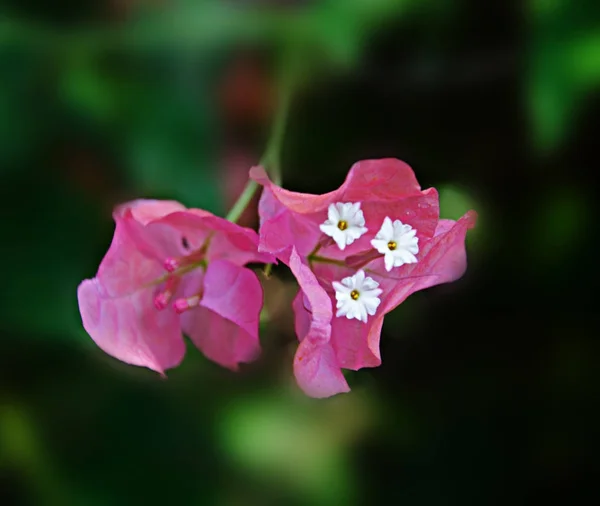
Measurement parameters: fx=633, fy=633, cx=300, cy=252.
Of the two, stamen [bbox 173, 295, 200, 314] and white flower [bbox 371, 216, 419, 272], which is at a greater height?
white flower [bbox 371, 216, 419, 272]

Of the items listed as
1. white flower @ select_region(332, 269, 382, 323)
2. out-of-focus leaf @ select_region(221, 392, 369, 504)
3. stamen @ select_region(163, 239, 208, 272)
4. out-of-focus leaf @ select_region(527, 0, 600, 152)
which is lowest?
out-of-focus leaf @ select_region(221, 392, 369, 504)

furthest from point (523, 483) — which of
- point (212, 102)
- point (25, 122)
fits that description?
point (25, 122)

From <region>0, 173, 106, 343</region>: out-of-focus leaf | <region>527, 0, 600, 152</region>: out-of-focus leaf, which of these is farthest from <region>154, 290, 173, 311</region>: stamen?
<region>527, 0, 600, 152</region>: out-of-focus leaf

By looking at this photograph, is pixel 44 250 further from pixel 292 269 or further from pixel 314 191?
pixel 292 269

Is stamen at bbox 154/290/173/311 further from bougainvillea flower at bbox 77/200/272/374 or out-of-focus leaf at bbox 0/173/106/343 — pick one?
out-of-focus leaf at bbox 0/173/106/343

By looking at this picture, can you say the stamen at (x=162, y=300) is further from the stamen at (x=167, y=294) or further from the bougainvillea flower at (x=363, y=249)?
the bougainvillea flower at (x=363, y=249)

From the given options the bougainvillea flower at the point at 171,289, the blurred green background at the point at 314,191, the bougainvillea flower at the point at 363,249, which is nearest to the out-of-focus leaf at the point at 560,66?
the blurred green background at the point at 314,191

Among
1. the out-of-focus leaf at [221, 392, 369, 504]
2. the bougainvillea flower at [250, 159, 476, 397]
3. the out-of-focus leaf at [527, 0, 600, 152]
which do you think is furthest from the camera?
the out-of-focus leaf at [221, 392, 369, 504]

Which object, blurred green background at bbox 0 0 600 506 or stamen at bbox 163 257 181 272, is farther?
blurred green background at bbox 0 0 600 506

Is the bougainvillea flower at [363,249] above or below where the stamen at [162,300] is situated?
above
